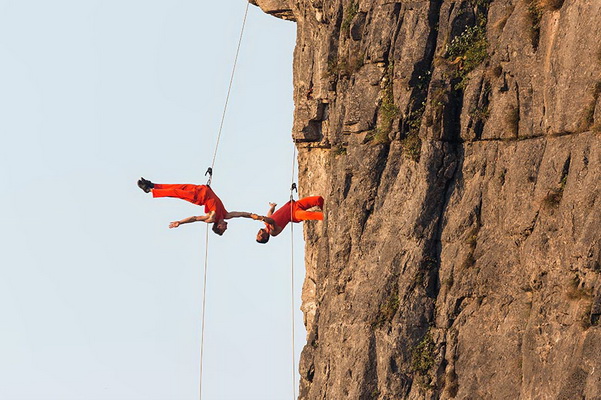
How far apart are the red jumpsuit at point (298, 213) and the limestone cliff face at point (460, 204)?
2547 mm

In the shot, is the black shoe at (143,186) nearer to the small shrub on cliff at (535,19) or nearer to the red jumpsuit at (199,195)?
the red jumpsuit at (199,195)

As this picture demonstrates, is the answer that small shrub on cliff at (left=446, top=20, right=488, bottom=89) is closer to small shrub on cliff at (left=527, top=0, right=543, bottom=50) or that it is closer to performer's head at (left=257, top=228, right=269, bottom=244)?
small shrub on cliff at (left=527, top=0, right=543, bottom=50)

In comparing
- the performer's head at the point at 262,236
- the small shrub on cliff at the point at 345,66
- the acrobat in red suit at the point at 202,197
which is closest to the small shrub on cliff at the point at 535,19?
the small shrub on cliff at the point at 345,66

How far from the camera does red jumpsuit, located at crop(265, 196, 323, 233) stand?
39.9 meters

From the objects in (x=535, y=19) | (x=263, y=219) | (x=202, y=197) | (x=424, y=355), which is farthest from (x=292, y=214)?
(x=535, y=19)

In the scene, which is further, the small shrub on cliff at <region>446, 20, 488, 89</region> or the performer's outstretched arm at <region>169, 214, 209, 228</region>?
the performer's outstretched arm at <region>169, 214, 209, 228</region>

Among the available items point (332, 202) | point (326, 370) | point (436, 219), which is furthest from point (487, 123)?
point (326, 370)

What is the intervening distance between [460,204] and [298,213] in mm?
6960

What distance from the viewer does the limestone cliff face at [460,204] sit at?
31.0 metres

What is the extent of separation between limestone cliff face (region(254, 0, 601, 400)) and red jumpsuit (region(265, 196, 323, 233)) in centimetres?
255

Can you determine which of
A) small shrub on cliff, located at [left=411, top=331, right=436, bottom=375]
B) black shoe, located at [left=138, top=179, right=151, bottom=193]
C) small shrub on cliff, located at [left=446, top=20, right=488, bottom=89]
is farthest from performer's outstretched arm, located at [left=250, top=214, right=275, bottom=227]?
small shrub on cliff, located at [left=446, top=20, right=488, bottom=89]

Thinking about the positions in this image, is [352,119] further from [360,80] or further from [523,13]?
[523,13]

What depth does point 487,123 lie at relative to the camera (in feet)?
112

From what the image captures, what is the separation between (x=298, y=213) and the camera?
40.0 metres
